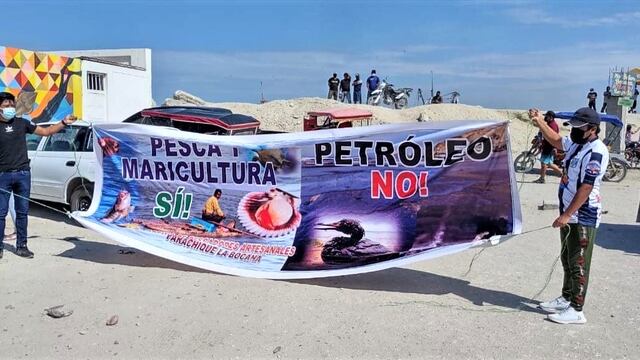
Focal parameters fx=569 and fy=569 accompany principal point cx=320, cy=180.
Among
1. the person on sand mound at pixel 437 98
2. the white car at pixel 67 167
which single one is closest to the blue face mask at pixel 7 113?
the white car at pixel 67 167

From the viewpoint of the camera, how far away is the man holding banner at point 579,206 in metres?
4.83

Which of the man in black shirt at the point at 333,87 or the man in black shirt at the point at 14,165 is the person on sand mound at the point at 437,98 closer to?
the man in black shirt at the point at 333,87

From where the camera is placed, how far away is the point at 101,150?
→ 6.72 meters

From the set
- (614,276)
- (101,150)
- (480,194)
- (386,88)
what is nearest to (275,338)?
(480,194)

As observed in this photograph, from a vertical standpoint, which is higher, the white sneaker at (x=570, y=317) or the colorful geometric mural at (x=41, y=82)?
the colorful geometric mural at (x=41, y=82)

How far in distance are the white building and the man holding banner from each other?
2039 cm

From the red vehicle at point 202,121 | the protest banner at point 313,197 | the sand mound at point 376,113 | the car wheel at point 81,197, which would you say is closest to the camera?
the protest banner at point 313,197

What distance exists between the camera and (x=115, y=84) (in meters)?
24.4

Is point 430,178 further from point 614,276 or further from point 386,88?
point 386,88

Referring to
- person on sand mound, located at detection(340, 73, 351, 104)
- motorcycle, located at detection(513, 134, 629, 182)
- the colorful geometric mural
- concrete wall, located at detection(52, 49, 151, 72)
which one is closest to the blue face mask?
the colorful geometric mural

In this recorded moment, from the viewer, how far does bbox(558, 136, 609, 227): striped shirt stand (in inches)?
189

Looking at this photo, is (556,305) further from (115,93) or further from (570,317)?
(115,93)

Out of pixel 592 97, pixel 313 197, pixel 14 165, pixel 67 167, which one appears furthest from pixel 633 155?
pixel 14 165

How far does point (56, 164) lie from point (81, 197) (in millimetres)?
734
